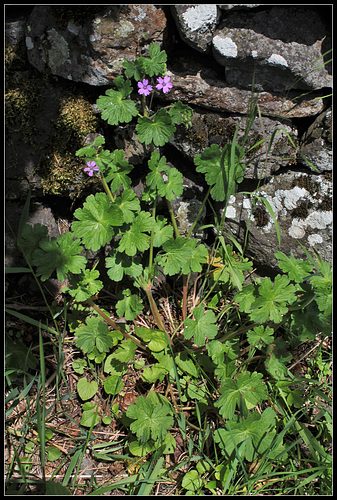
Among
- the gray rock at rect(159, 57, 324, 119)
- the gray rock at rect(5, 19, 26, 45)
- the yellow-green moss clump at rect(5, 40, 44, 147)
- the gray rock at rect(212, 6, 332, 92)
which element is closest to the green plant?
the gray rock at rect(159, 57, 324, 119)

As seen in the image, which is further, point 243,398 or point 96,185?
point 96,185

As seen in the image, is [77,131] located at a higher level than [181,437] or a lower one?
higher

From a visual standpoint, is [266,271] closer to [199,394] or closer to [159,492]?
[199,394]

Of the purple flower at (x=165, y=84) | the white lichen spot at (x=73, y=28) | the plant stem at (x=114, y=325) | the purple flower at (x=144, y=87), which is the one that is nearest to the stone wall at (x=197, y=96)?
the white lichen spot at (x=73, y=28)

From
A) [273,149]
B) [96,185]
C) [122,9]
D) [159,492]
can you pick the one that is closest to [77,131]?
[96,185]

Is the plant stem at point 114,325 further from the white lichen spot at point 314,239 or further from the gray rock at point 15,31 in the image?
the gray rock at point 15,31

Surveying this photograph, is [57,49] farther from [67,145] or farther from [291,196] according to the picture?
[291,196]

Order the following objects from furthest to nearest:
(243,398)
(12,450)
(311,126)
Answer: (311,126)
(12,450)
(243,398)

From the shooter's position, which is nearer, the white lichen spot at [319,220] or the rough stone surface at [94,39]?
the rough stone surface at [94,39]
